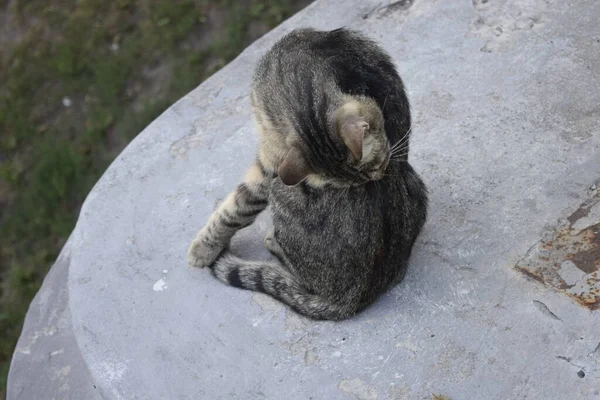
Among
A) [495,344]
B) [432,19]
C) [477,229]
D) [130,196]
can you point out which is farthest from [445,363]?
[432,19]

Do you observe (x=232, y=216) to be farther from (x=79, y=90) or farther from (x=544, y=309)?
(x=79, y=90)

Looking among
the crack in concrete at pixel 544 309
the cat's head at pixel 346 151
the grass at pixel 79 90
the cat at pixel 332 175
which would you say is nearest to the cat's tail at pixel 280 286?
the cat at pixel 332 175

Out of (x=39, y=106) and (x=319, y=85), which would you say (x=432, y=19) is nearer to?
(x=319, y=85)

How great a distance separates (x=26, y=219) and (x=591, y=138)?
166 inches

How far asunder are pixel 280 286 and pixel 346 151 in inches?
31.7

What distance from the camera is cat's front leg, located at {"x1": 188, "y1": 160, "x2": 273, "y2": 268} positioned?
10.6 feet

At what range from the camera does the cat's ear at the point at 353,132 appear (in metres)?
2.61

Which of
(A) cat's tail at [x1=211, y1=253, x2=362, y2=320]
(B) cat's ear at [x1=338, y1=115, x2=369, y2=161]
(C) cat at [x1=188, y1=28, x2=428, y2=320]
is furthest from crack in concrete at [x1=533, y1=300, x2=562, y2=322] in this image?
(B) cat's ear at [x1=338, y1=115, x2=369, y2=161]

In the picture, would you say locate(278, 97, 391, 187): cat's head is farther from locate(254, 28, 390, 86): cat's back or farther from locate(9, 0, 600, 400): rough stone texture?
locate(9, 0, 600, 400): rough stone texture

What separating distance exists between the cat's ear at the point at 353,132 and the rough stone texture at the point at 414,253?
841mm

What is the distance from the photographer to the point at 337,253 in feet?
9.78

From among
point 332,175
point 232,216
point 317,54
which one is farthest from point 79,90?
point 332,175

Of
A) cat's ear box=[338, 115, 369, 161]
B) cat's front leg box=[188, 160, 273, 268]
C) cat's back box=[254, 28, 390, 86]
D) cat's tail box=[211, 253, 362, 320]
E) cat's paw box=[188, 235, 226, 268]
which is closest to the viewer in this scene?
cat's ear box=[338, 115, 369, 161]

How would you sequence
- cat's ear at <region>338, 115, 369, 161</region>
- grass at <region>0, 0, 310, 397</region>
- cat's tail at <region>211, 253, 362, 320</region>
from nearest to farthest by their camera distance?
cat's ear at <region>338, 115, 369, 161</region> < cat's tail at <region>211, 253, 362, 320</region> < grass at <region>0, 0, 310, 397</region>
